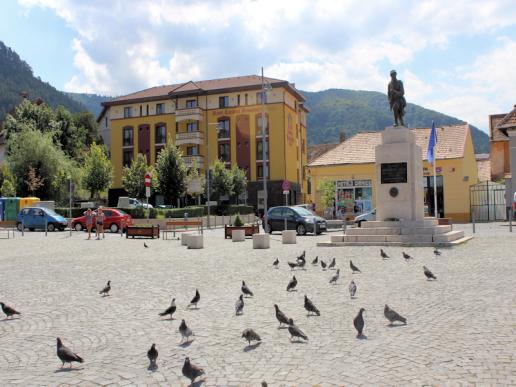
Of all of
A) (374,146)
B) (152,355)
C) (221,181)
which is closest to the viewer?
(152,355)

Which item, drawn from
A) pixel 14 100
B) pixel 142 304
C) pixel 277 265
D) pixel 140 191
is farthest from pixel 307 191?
pixel 14 100

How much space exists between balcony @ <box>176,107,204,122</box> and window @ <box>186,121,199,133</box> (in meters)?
1.06

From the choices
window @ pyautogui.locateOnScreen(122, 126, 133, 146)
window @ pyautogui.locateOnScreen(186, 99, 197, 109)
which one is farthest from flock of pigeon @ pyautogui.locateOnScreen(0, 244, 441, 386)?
window @ pyautogui.locateOnScreen(122, 126, 133, 146)

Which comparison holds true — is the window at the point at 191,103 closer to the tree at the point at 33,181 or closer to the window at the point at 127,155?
the window at the point at 127,155

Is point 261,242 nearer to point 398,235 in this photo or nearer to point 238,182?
point 398,235

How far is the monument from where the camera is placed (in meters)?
19.6

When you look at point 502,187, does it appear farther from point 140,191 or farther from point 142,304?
point 142,304

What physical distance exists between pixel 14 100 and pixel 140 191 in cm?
12814

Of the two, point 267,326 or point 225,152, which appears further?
point 225,152

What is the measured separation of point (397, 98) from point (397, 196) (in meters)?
3.86

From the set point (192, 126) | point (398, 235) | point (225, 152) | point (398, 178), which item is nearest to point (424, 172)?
point (398, 178)

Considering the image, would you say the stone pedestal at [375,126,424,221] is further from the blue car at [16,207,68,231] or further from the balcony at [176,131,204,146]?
the balcony at [176,131,204,146]

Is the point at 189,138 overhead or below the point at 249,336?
overhead

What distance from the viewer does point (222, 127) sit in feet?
212
